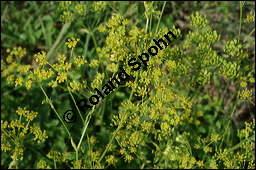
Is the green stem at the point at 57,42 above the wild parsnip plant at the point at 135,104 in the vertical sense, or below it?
above

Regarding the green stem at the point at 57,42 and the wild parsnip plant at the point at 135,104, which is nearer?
the wild parsnip plant at the point at 135,104

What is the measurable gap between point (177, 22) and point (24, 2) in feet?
6.91

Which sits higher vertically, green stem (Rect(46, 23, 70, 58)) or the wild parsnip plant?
green stem (Rect(46, 23, 70, 58))

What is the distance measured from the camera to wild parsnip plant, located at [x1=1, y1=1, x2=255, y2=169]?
287cm

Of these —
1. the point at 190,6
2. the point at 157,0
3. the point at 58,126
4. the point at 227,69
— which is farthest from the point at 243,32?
the point at 58,126

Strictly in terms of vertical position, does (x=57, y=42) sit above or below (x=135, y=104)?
above

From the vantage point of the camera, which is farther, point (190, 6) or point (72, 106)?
point (190, 6)

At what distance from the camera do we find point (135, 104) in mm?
3174

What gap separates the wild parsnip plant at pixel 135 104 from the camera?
2.87 meters

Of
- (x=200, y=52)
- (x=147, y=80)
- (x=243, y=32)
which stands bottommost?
(x=147, y=80)

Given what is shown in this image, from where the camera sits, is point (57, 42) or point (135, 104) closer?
point (135, 104)

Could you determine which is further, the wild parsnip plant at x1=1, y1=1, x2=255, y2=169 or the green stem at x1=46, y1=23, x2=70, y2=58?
Answer: the green stem at x1=46, y1=23, x2=70, y2=58

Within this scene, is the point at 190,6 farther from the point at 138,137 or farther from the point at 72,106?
the point at 138,137

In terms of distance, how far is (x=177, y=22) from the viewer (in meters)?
5.16
